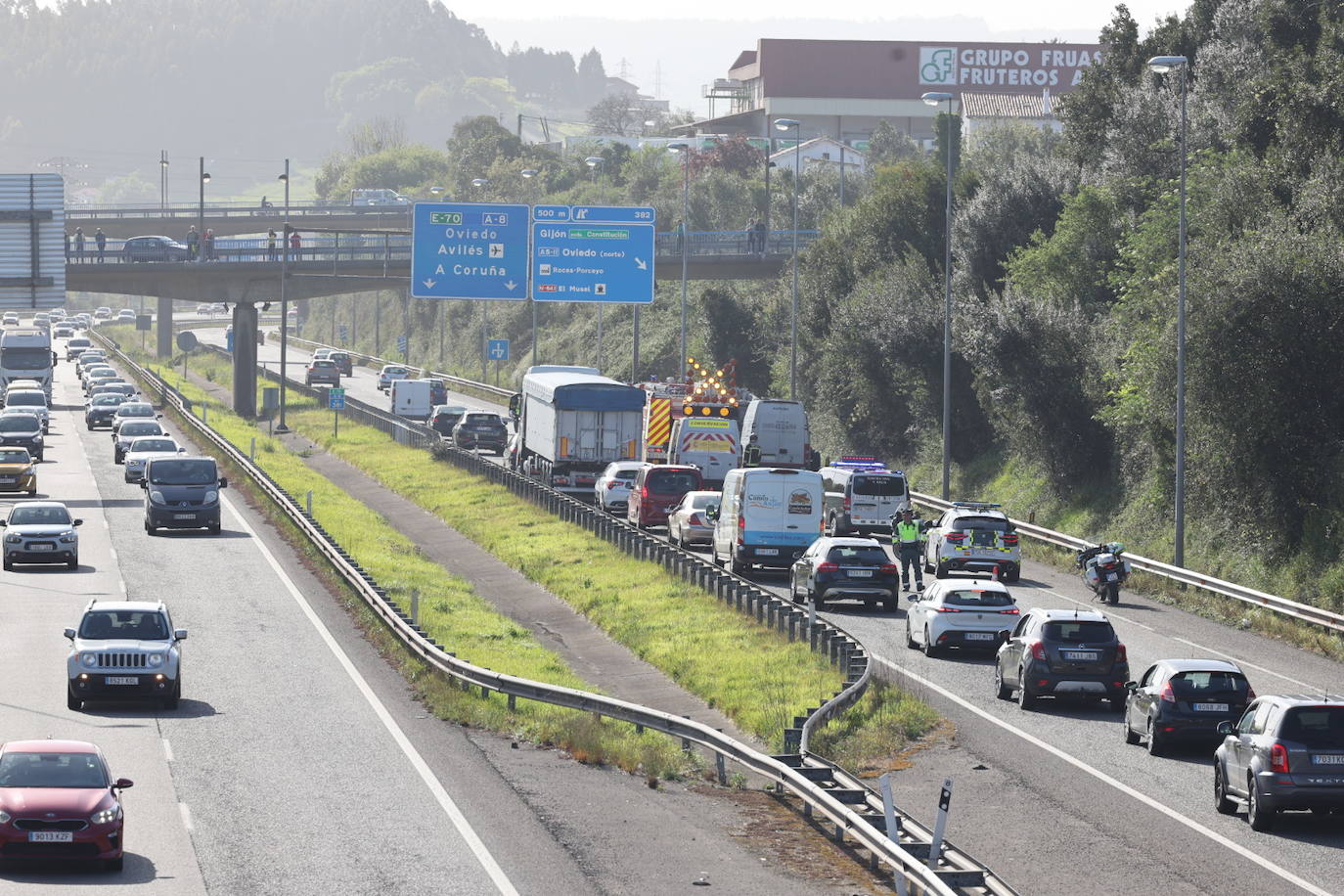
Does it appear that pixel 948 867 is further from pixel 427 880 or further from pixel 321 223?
pixel 321 223

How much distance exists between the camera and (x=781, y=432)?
59250 mm

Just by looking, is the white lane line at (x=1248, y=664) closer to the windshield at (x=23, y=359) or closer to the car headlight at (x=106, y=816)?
the car headlight at (x=106, y=816)

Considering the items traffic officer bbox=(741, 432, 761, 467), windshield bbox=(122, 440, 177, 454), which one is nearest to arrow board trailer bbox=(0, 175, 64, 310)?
windshield bbox=(122, 440, 177, 454)

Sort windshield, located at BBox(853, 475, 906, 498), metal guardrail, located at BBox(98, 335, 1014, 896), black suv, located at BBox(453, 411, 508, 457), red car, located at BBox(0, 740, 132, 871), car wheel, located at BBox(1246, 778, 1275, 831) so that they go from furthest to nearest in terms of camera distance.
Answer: black suv, located at BBox(453, 411, 508, 457) < windshield, located at BBox(853, 475, 906, 498) < car wheel, located at BBox(1246, 778, 1275, 831) < red car, located at BBox(0, 740, 132, 871) < metal guardrail, located at BBox(98, 335, 1014, 896)

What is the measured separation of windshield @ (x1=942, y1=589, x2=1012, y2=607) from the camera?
34.2 metres

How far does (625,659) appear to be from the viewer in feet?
129

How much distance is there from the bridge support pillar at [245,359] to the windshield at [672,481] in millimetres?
49169

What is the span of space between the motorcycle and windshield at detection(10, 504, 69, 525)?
71.3 feet

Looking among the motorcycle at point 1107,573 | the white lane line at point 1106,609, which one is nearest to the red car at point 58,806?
the white lane line at point 1106,609

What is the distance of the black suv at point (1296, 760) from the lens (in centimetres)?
2078

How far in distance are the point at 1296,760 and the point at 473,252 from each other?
181 ft

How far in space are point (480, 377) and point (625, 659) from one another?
89.3m

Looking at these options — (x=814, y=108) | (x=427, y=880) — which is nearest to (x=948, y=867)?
(x=427, y=880)

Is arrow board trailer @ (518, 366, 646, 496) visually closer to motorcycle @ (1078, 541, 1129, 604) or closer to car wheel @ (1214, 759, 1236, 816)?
motorcycle @ (1078, 541, 1129, 604)
